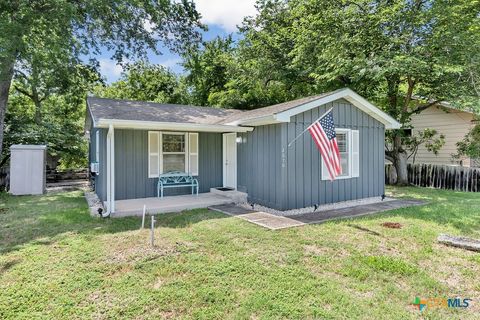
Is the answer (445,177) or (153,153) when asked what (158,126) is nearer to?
(153,153)

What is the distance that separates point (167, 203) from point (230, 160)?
2650mm

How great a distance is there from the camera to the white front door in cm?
895

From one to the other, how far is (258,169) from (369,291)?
189 inches

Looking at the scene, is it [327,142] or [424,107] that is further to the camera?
[424,107]

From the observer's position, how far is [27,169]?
10250 millimetres

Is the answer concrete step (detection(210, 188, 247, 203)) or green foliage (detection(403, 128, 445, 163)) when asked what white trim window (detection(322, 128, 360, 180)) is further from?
green foliage (detection(403, 128, 445, 163))

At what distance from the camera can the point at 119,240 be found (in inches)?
192

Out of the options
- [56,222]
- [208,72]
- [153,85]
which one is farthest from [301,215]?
[153,85]

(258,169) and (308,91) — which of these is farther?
(308,91)

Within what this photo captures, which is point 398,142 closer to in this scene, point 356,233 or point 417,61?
point 417,61

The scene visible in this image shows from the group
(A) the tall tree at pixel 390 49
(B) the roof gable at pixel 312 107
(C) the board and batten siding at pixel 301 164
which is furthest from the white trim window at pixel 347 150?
(A) the tall tree at pixel 390 49

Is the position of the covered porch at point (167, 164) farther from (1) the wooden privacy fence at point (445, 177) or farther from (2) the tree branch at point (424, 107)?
(1) the wooden privacy fence at point (445, 177)

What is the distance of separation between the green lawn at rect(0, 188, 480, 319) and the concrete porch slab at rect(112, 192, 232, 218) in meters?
0.74

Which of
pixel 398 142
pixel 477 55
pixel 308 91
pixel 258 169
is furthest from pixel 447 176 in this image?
pixel 258 169
